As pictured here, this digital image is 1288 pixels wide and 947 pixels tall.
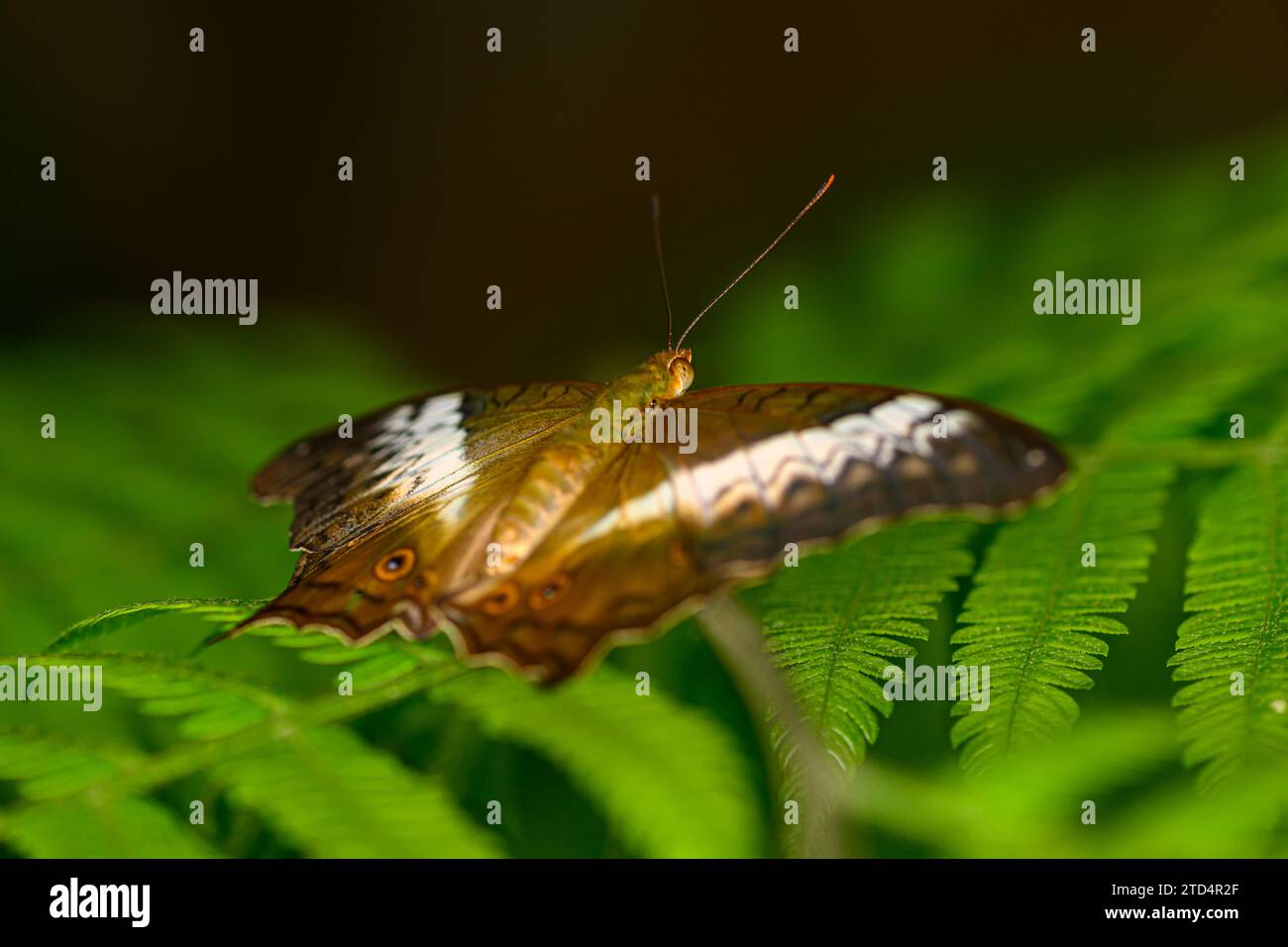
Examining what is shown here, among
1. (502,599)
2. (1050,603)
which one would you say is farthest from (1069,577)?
(502,599)

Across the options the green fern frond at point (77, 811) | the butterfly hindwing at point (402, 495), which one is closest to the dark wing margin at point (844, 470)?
the butterfly hindwing at point (402, 495)

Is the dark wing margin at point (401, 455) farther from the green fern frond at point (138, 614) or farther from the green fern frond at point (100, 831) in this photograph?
the green fern frond at point (100, 831)

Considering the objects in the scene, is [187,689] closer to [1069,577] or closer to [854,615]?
[854,615]

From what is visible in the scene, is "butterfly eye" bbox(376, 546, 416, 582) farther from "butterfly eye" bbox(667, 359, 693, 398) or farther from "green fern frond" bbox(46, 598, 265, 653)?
"butterfly eye" bbox(667, 359, 693, 398)

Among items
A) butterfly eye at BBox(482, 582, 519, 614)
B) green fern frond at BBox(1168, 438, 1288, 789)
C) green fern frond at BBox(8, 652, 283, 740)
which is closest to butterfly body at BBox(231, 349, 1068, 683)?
butterfly eye at BBox(482, 582, 519, 614)
